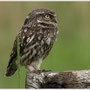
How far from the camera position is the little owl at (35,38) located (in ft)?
24.0

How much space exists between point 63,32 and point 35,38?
318cm

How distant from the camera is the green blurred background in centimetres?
915

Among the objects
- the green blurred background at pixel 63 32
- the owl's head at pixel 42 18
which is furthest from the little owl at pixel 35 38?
the green blurred background at pixel 63 32

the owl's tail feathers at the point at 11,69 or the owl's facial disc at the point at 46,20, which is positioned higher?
the owl's facial disc at the point at 46,20

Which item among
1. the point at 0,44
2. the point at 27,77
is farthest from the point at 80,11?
the point at 27,77

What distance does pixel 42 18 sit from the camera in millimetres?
7387

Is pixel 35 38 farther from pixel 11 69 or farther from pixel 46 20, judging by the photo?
→ pixel 11 69

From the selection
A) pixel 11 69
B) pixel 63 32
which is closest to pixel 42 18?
pixel 11 69

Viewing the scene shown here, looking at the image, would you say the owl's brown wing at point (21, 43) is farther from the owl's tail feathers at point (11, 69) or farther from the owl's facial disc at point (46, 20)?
the owl's facial disc at point (46, 20)

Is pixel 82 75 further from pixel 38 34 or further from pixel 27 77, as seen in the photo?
pixel 38 34

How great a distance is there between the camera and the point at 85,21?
400 inches

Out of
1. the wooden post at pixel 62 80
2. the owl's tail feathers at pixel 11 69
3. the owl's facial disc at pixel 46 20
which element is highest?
the owl's facial disc at pixel 46 20

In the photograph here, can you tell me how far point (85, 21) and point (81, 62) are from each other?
43.6 inches

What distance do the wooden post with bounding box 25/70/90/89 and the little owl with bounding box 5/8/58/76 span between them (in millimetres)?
1111
